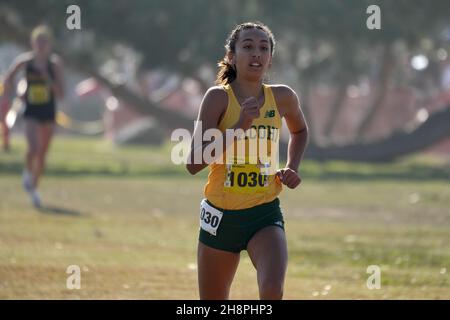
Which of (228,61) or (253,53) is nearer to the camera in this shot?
(253,53)

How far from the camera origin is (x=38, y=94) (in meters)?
20.3

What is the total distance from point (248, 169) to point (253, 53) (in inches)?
29.8

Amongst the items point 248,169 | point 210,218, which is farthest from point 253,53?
point 210,218

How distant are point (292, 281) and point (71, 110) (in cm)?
7355

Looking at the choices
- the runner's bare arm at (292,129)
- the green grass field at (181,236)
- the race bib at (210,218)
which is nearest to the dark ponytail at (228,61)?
the runner's bare arm at (292,129)

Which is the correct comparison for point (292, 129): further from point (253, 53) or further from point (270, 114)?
point (253, 53)

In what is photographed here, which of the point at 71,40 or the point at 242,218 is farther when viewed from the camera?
the point at 71,40

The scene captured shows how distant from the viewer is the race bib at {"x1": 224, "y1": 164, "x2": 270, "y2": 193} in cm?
840

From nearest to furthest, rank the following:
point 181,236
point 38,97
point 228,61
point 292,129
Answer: point 228,61
point 292,129
point 181,236
point 38,97

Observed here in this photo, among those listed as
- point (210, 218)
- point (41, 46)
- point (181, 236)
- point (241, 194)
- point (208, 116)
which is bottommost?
point (210, 218)

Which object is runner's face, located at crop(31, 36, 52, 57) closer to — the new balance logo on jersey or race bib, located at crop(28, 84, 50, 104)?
race bib, located at crop(28, 84, 50, 104)

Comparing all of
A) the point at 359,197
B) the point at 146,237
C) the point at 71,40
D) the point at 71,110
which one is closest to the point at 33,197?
the point at 146,237
